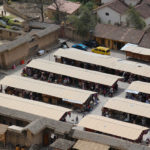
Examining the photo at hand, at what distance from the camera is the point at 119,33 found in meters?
55.2

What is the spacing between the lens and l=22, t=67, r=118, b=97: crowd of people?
43.4 m

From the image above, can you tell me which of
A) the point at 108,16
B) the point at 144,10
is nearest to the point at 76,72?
the point at 108,16

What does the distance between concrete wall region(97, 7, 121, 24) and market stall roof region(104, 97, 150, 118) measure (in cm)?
2564

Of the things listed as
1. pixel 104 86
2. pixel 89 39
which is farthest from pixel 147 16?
pixel 104 86

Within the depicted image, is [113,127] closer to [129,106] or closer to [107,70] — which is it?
[129,106]

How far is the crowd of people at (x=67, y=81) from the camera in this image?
43375 mm

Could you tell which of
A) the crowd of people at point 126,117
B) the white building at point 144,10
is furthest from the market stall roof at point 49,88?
the white building at point 144,10

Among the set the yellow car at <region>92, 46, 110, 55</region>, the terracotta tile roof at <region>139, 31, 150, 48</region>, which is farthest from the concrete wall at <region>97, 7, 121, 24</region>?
the yellow car at <region>92, 46, 110, 55</region>

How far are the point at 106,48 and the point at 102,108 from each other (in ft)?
50.4

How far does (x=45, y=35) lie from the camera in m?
53.8

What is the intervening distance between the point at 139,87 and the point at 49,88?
9.19 metres

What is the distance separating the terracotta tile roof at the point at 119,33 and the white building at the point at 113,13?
624 cm

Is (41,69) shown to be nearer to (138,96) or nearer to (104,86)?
(104,86)

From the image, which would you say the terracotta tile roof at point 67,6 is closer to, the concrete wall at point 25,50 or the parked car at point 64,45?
the concrete wall at point 25,50
